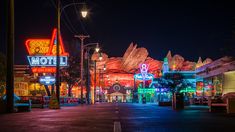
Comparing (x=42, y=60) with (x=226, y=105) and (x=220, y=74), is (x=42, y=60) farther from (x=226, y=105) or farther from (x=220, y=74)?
(x=226, y=105)

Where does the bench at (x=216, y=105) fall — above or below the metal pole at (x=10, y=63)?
below

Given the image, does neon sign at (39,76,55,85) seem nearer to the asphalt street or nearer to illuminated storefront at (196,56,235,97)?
illuminated storefront at (196,56,235,97)

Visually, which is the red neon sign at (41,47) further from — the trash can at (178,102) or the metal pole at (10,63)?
the metal pole at (10,63)

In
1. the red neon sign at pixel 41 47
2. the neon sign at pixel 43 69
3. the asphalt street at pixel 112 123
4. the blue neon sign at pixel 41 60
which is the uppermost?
the red neon sign at pixel 41 47

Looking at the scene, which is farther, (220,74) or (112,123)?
(220,74)

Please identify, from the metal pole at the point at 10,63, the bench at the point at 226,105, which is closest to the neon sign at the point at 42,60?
the bench at the point at 226,105

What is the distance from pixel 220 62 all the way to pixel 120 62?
13811 cm

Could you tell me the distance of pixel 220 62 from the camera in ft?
183

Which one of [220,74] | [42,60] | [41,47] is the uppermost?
[41,47]

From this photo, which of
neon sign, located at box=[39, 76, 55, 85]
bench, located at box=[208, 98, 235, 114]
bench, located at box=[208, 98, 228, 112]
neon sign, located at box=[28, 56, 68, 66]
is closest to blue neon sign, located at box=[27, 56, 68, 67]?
neon sign, located at box=[28, 56, 68, 66]

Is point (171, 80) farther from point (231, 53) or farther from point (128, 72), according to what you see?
point (128, 72)

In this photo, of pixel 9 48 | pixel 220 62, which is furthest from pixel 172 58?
pixel 9 48

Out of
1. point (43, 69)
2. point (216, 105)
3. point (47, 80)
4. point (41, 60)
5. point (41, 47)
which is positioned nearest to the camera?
point (216, 105)

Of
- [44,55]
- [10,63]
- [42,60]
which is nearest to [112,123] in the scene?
[10,63]
